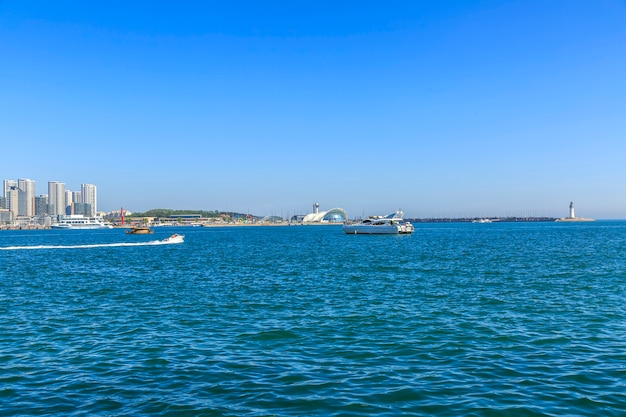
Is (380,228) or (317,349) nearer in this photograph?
(317,349)

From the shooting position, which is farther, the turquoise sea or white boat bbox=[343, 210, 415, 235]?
white boat bbox=[343, 210, 415, 235]

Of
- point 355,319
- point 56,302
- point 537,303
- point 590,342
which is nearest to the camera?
point 590,342

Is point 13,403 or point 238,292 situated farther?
point 238,292

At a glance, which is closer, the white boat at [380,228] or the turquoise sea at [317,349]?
the turquoise sea at [317,349]

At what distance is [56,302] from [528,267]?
1491 inches

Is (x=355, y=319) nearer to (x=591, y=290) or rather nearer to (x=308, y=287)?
(x=308, y=287)

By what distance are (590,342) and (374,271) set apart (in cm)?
2641

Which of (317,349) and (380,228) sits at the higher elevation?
(380,228)

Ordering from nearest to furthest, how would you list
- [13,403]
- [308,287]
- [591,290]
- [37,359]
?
[13,403]
[37,359]
[591,290]
[308,287]

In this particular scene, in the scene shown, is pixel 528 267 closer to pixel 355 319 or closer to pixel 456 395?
pixel 355 319

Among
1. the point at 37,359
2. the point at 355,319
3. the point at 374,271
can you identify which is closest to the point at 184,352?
the point at 37,359

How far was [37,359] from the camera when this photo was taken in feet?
52.7

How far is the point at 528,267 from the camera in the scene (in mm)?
45406

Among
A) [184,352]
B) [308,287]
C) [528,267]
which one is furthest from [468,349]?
[528,267]
